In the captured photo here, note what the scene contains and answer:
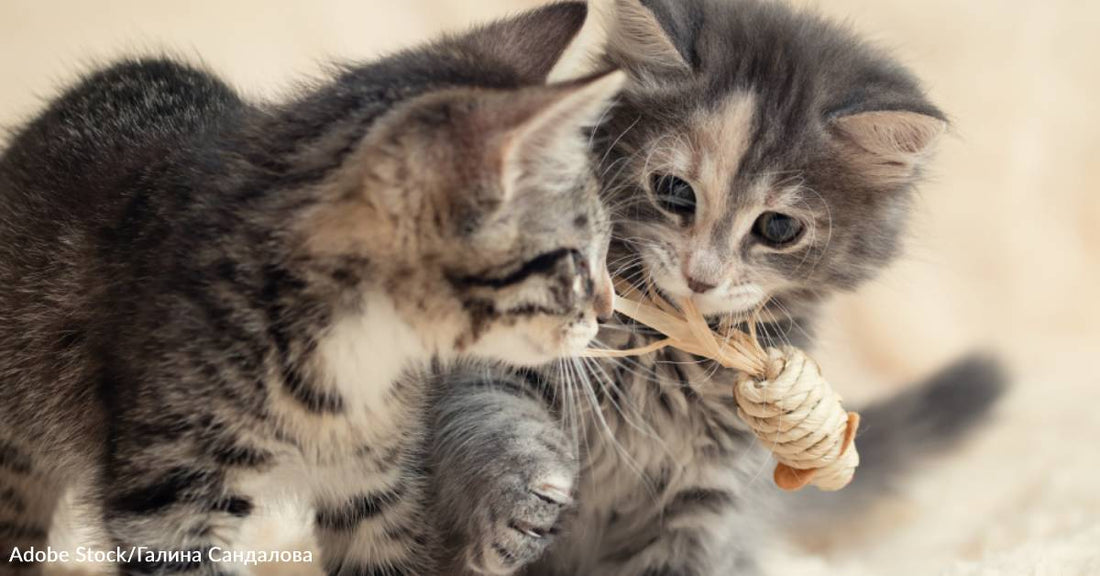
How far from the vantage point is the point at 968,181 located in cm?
332

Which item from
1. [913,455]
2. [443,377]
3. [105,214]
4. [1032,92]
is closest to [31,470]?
[105,214]

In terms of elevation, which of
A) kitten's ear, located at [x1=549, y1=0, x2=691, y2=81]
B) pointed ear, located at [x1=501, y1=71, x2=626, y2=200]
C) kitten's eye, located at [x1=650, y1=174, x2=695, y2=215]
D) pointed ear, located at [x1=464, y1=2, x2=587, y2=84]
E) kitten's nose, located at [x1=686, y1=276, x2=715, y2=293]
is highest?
pointed ear, located at [x1=501, y1=71, x2=626, y2=200]

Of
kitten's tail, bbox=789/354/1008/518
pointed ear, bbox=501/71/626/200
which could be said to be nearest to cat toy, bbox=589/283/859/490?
pointed ear, bbox=501/71/626/200

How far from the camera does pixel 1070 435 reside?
2.75 metres

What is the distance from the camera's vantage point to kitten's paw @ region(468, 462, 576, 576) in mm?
1765

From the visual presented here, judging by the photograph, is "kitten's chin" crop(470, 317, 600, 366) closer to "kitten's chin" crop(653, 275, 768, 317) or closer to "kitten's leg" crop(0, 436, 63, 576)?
"kitten's chin" crop(653, 275, 768, 317)

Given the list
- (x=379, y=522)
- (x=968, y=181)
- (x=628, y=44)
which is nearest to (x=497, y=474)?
(x=379, y=522)

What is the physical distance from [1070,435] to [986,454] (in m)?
0.20

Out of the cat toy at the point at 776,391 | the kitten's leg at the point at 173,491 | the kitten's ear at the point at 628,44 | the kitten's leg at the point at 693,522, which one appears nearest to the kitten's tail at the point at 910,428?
the kitten's leg at the point at 693,522

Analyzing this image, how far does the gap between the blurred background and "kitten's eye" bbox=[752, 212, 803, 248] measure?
38.9 inches

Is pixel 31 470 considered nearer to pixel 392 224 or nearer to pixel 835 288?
pixel 392 224

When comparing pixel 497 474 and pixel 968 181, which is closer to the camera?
pixel 497 474

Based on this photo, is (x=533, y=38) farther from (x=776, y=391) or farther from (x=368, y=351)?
(x=776, y=391)

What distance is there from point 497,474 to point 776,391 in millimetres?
436
